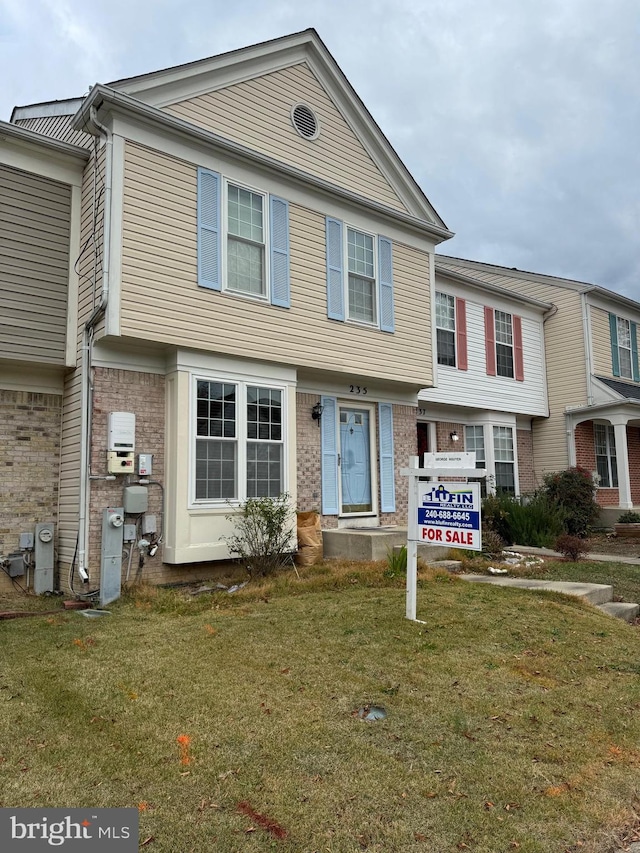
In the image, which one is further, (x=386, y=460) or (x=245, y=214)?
(x=386, y=460)

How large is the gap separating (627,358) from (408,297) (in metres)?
10.3

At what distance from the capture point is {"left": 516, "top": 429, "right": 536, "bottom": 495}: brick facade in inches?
674

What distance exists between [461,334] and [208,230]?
8.06m

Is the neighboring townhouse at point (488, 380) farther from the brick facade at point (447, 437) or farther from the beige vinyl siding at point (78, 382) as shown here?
the beige vinyl siding at point (78, 382)

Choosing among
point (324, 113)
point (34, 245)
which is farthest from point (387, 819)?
point (324, 113)

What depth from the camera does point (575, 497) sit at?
587 inches

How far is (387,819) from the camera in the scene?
283 cm

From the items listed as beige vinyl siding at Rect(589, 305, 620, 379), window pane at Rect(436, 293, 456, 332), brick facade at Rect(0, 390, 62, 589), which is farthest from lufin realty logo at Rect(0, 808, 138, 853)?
beige vinyl siding at Rect(589, 305, 620, 379)

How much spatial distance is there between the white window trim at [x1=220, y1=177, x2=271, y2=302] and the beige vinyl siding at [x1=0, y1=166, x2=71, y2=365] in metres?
2.14

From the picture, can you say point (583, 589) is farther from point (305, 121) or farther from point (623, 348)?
point (623, 348)

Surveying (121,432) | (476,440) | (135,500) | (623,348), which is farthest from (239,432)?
(623,348)

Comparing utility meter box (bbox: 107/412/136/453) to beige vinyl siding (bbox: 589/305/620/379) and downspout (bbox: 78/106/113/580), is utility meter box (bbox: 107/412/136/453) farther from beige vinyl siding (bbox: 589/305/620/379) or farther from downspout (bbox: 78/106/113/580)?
beige vinyl siding (bbox: 589/305/620/379)

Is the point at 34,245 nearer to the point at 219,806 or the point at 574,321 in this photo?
the point at 219,806

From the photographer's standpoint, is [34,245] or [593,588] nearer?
[593,588]
